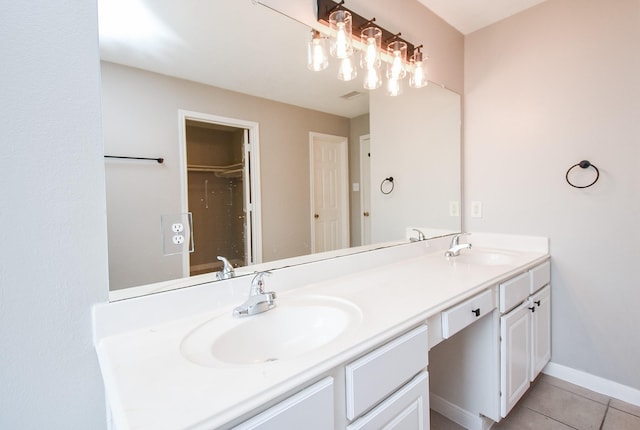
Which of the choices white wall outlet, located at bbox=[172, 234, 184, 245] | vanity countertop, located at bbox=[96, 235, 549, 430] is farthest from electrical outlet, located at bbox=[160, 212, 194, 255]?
vanity countertop, located at bbox=[96, 235, 549, 430]

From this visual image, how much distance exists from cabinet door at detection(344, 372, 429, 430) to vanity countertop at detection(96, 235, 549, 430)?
0.19m

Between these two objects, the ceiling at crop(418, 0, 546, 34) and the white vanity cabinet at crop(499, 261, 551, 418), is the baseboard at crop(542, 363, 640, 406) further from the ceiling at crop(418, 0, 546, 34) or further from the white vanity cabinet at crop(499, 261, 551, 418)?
the ceiling at crop(418, 0, 546, 34)

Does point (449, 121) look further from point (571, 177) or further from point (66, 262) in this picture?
point (66, 262)

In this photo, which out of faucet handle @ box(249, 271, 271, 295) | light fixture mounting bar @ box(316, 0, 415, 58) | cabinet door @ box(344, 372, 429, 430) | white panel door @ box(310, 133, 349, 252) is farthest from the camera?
white panel door @ box(310, 133, 349, 252)

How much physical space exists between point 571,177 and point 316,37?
1670mm

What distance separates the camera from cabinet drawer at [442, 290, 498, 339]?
109 cm

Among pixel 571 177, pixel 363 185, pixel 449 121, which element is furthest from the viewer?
pixel 449 121

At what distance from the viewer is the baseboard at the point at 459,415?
152cm

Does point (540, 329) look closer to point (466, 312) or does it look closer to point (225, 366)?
point (466, 312)

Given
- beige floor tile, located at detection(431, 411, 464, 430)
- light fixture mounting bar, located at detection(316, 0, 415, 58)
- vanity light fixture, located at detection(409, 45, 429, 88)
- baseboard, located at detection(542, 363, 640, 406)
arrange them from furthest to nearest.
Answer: vanity light fixture, located at detection(409, 45, 429, 88) < baseboard, located at detection(542, 363, 640, 406) < beige floor tile, located at detection(431, 411, 464, 430) < light fixture mounting bar, located at detection(316, 0, 415, 58)

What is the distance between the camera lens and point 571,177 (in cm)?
182

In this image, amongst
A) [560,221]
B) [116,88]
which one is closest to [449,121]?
[560,221]

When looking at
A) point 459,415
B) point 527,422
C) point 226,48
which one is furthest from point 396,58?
point 527,422

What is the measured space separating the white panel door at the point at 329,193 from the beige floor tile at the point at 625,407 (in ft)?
5.68
